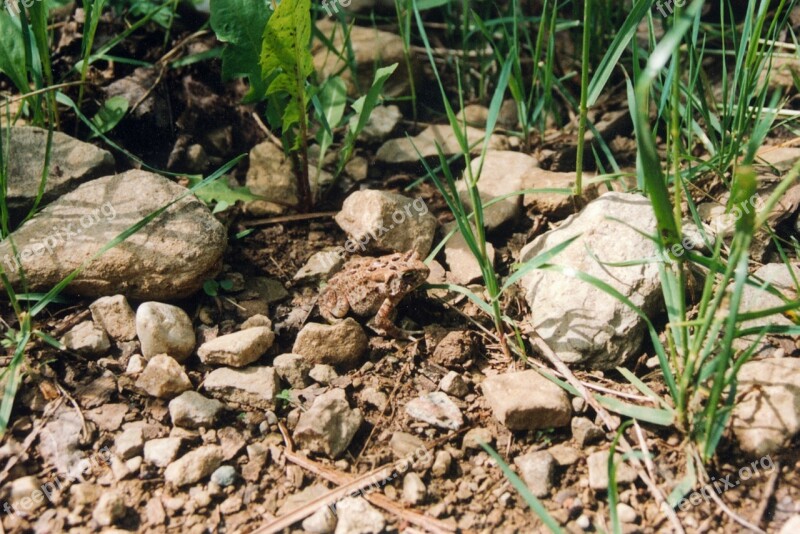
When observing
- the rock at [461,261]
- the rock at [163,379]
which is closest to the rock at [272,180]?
the rock at [461,261]

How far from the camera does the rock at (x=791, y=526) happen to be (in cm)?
215

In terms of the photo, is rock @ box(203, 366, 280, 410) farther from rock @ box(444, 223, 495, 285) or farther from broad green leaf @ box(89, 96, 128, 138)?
broad green leaf @ box(89, 96, 128, 138)

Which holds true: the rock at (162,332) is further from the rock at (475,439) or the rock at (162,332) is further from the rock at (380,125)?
the rock at (380,125)

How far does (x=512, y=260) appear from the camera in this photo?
3.35 metres

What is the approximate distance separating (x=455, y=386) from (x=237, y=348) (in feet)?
3.11

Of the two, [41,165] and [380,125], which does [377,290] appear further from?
[41,165]

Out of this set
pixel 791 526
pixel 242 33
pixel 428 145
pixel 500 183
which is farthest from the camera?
pixel 428 145

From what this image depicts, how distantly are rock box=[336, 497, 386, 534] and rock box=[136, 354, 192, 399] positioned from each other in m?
0.86

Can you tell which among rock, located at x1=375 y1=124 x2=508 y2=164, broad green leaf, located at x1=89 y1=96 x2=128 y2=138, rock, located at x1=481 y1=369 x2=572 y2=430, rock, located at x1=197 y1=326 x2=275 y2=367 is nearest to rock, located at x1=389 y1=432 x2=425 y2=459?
rock, located at x1=481 y1=369 x2=572 y2=430

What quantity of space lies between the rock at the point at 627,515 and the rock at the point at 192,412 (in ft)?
5.22

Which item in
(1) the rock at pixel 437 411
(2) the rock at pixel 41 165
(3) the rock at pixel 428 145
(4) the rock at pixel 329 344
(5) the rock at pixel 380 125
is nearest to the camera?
(1) the rock at pixel 437 411

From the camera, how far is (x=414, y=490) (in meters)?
2.43

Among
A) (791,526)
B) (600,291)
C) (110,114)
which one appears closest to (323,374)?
(600,291)

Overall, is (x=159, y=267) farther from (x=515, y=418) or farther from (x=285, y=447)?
(x=515, y=418)
